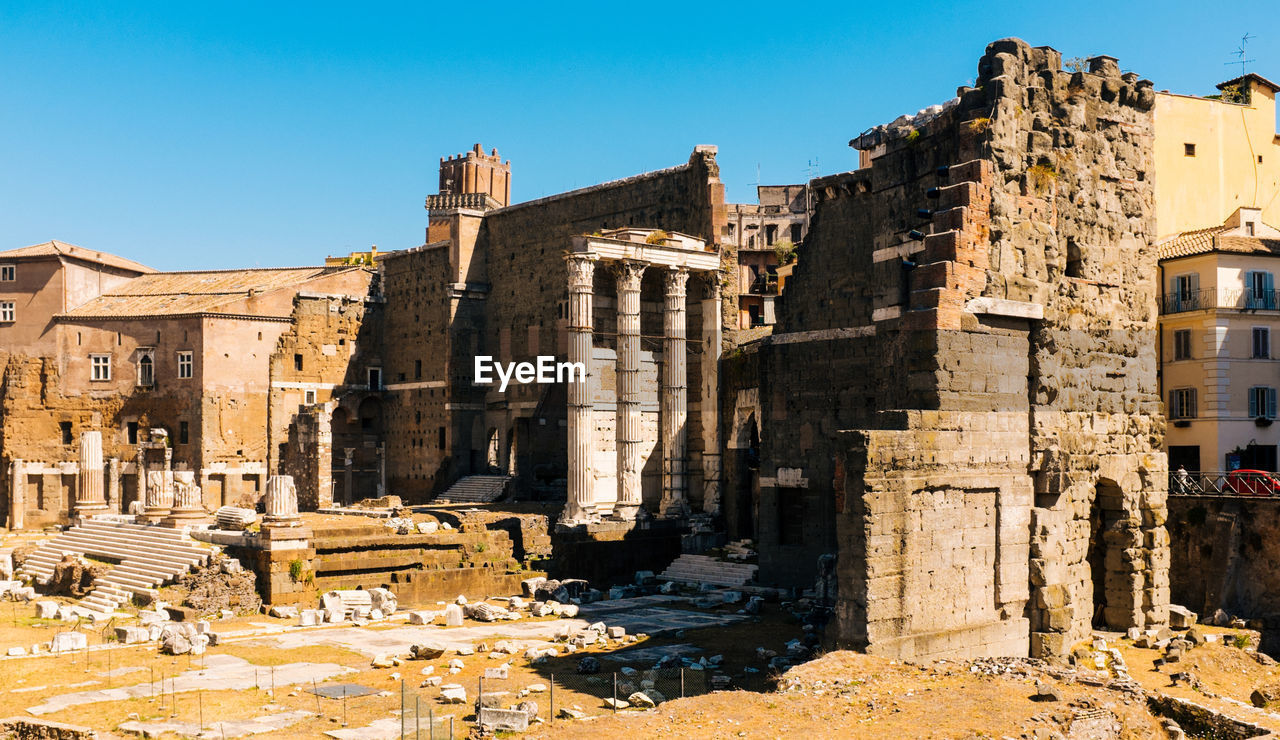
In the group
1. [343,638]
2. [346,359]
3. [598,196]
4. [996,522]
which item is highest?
[598,196]

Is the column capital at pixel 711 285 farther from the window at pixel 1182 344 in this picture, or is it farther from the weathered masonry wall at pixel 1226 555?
the weathered masonry wall at pixel 1226 555

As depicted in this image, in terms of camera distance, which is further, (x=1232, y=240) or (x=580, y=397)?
(x=580, y=397)

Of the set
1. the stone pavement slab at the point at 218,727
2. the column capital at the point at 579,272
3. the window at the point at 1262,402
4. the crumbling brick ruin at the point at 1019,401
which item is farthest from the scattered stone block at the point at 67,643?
the window at the point at 1262,402

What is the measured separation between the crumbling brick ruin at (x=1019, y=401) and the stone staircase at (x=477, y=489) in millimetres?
24042

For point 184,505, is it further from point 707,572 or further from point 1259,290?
point 1259,290

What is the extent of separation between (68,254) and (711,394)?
2895cm

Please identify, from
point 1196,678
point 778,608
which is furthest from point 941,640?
point 778,608

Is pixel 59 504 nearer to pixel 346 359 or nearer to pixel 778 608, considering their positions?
pixel 346 359

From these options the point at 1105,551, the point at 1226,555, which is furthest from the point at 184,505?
the point at 1226,555

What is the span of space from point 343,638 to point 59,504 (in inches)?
1152

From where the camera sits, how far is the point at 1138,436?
776 inches

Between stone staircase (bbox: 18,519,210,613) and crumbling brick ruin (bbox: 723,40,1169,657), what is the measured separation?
16501 millimetres

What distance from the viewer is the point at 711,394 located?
119 ft

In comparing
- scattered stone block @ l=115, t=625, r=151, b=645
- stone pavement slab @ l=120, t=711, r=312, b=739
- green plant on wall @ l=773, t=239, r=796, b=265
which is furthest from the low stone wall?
green plant on wall @ l=773, t=239, r=796, b=265
